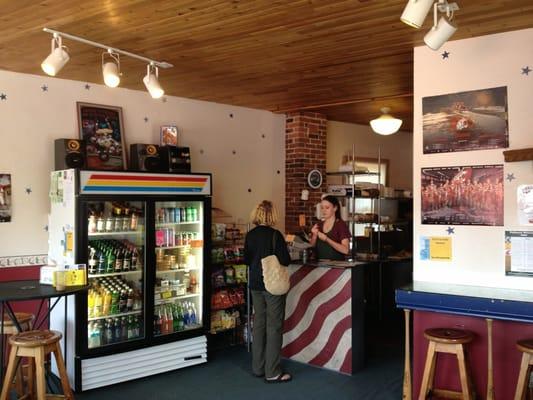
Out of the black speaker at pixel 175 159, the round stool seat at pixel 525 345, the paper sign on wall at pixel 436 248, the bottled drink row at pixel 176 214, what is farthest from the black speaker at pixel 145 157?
the round stool seat at pixel 525 345

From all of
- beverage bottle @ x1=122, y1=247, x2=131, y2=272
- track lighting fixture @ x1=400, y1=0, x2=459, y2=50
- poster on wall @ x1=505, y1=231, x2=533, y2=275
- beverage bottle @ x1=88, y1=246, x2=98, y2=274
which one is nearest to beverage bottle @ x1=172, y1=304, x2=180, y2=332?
beverage bottle @ x1=122, y1=247, x2=131, y2=272

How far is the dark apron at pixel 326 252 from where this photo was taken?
541 cm

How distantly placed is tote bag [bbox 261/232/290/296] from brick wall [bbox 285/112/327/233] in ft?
8.02

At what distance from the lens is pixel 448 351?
3.63 m

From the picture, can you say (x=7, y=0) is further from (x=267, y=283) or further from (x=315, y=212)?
(x=315, y=212)

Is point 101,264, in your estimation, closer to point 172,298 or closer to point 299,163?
point 172,298

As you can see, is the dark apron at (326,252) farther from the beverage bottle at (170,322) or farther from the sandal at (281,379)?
the beverage bottle at (170,322)

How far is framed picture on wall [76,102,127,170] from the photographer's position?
5.25 metres

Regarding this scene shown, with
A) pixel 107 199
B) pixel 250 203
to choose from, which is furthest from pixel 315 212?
pixel 107 199

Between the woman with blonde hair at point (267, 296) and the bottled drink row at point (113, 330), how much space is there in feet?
3.63

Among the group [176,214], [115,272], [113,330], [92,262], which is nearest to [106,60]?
[176,214]

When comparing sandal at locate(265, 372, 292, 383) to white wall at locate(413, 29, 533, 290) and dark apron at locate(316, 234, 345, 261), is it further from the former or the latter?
white wall at locate(413, 29, 533, 290)

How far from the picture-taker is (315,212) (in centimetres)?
711

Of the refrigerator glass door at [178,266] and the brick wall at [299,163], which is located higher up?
the brick wall at [299,163]
